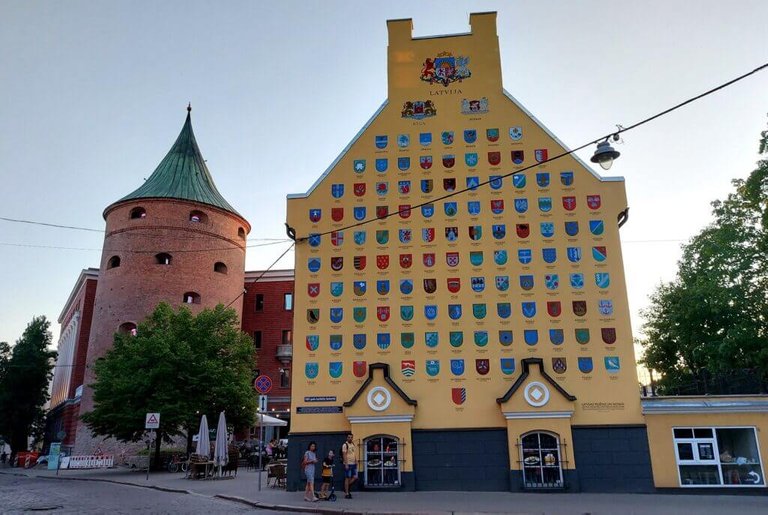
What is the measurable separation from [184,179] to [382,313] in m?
32.2

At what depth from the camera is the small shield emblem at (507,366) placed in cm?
1973

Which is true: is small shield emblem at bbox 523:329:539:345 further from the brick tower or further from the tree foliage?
the brick tower

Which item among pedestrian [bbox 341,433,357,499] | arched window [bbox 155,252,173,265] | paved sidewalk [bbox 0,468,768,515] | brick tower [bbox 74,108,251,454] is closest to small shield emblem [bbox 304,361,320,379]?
pedestrian [bbox 341,433,357,499]

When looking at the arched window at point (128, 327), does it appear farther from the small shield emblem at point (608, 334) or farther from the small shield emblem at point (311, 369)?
the small shield emblem at point (608, 334)

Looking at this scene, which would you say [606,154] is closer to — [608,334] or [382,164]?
[608,334]

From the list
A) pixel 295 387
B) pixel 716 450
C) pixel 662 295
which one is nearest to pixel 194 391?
pixel 295 387

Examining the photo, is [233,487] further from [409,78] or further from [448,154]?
[409,78]

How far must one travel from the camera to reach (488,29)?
23625 mm

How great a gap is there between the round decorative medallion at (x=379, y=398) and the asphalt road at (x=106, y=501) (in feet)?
17.2

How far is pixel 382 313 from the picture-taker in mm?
20719

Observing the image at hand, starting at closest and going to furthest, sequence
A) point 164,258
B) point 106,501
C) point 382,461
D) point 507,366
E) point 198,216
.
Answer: point 106,501, point 382,461, point 507,366, point 164,258, point 198,216

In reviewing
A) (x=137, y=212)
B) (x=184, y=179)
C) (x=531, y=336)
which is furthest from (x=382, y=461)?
(x=184, y=179)

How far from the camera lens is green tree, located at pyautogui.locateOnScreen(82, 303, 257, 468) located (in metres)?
31.0

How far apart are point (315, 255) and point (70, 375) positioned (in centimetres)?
3906
